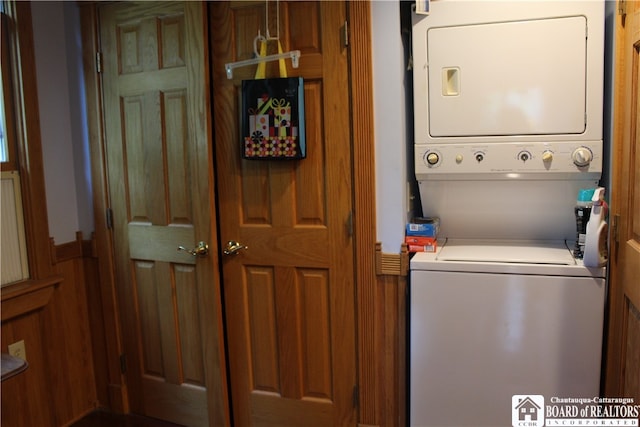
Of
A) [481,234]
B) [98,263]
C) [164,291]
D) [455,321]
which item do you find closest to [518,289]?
[455,321]

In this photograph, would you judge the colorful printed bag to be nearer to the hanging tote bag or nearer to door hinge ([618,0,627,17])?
the hanging tote bag

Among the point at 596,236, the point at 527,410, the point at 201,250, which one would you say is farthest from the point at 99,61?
the point at 527,410

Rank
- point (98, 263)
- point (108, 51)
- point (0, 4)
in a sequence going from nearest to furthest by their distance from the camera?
1. point (0, 4)
2. point (108, 51)
3. point (98, 263)

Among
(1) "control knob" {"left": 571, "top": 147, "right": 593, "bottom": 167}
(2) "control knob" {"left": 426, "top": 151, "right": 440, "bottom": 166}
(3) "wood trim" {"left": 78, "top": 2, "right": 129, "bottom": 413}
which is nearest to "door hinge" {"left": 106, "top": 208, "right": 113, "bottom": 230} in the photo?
(3) "wood trim" {"left": 78, "top": 2, "right": 129, "bottom": 413}

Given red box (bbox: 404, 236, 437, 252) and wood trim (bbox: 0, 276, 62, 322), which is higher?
red box (bbox: 404, 236, 437, 252)

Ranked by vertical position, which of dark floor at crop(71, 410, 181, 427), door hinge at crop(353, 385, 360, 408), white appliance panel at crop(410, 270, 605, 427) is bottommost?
dark floor at crop(71, 410, 181, 427)

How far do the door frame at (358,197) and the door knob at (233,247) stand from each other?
0.33m

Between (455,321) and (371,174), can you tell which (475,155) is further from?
(455,321)

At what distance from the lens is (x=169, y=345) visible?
91.0 inches

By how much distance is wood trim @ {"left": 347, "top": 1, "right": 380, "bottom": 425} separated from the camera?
73.7 inches

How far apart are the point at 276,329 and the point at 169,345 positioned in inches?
22.2

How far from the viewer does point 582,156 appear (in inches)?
69.6

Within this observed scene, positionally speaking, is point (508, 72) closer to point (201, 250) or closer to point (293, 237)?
Answer: point (293, 237)

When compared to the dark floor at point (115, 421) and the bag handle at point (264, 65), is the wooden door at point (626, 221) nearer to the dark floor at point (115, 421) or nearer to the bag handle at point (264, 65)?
the bag handle at point (264, 65)
